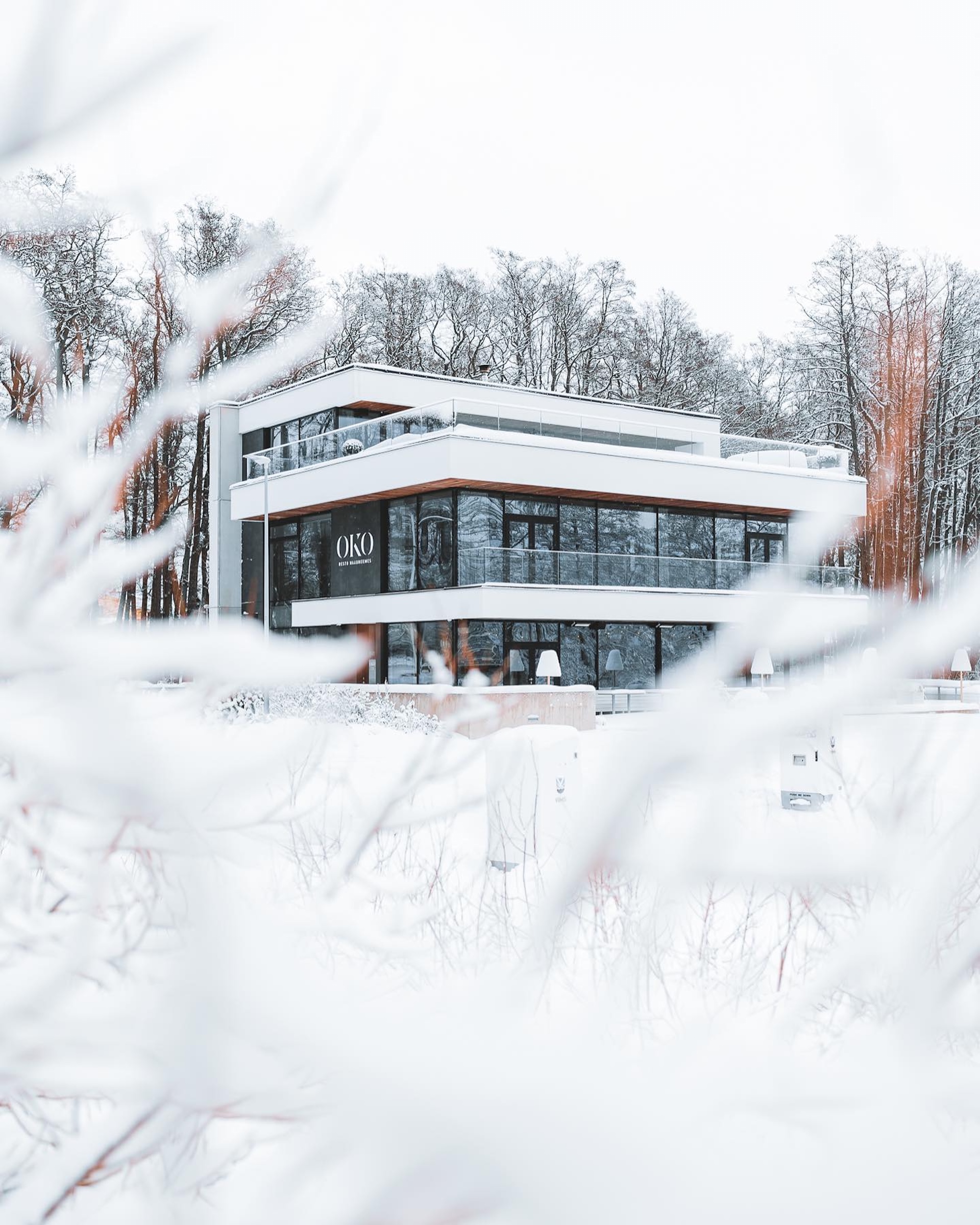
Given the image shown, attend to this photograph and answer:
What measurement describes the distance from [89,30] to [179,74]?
4 cm

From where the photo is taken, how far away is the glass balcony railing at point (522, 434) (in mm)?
22719

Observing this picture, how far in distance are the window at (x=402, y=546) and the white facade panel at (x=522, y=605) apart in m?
0.48

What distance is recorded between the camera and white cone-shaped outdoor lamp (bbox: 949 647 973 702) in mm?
459

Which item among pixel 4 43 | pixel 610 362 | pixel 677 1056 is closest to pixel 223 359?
pixel 4 43

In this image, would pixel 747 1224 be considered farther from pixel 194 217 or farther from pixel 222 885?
pixel 194 217

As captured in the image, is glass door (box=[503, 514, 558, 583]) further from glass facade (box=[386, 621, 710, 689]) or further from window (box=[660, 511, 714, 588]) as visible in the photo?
window (box=[660, 511, 714, 588])

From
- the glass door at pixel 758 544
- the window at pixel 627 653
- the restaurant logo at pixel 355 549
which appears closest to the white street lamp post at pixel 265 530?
the restaurant logo at pixel 355 549

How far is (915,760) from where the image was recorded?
0.44m

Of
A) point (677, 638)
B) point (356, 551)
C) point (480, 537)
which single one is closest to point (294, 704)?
point (480, 537)

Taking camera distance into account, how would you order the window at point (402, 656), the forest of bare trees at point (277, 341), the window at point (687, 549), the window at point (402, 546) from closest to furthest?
the forest of bare trees at point (277, 341), the window at point (402, 656), the window at point (402, 546), the window at point (687, 549)

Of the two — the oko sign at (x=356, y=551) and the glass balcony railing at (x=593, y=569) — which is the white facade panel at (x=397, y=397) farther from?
the glass balcony railing at (x=593, y=569)

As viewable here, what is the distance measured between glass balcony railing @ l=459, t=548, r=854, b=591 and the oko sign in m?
2.72

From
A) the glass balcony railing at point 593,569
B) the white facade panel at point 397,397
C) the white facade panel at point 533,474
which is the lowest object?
the glass balcony railing at point 593,569

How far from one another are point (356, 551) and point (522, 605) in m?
4.75
